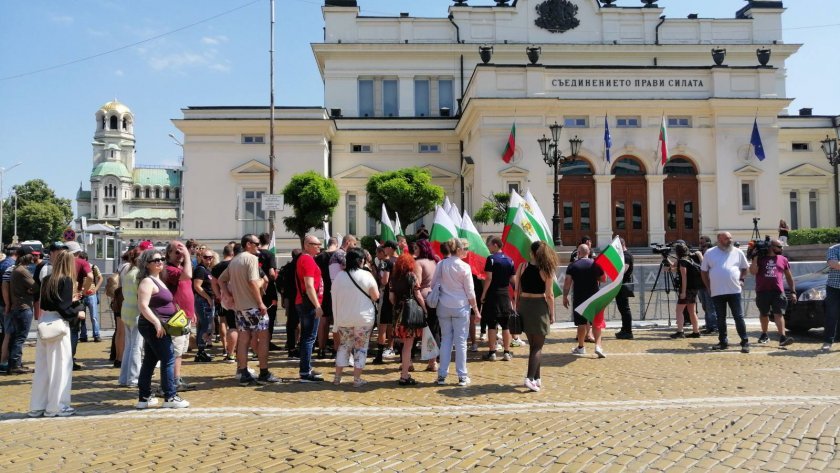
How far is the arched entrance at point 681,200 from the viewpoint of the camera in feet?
102

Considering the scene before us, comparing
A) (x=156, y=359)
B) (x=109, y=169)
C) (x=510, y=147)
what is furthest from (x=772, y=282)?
(x=109, y=169)

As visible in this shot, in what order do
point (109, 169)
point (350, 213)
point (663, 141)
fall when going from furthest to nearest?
1. point (109, 169)
2. point (350, 213)
3. point (663, 141)

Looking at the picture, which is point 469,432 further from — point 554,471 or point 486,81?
point 486,81

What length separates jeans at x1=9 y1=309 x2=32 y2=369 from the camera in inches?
378

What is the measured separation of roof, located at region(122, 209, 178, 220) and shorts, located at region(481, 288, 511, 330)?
140 meters

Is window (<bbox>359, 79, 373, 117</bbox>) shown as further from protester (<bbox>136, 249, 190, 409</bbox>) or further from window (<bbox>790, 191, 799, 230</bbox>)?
protester (<bbox>136, 249, 190, 409</bbox>)

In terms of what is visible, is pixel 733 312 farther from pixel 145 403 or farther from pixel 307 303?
pixel 145 403

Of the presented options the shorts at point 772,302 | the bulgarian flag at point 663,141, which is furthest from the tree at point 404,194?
the shorts at point 772,302

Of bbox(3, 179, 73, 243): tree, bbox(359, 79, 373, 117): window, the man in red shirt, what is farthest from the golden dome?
the man in red shirt

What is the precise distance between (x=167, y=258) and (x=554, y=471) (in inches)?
221

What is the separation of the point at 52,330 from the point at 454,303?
4.83 m

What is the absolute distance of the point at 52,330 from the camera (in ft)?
23.2

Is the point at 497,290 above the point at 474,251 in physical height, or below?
below

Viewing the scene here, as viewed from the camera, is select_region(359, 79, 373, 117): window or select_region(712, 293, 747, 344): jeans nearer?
select_region(712, 293, 747, 344): jeans
